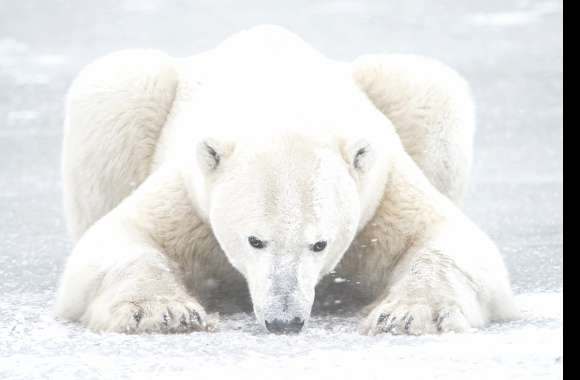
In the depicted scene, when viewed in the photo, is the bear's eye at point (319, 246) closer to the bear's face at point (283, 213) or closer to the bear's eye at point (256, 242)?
the bear's face at point (283, 213)

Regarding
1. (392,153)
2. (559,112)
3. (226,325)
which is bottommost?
(559,112)

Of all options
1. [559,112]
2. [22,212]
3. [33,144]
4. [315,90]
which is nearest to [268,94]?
[315,90]

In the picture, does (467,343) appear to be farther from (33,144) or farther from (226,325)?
(33,144)

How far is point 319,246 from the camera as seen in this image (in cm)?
385

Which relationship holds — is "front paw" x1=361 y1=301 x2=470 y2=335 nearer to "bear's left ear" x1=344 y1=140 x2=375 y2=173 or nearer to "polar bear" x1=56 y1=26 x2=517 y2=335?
"polar bear" x1=56 y1=26 x2=517 y2=335

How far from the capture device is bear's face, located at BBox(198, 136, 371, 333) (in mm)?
3719

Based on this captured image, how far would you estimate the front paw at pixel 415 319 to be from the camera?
382cm

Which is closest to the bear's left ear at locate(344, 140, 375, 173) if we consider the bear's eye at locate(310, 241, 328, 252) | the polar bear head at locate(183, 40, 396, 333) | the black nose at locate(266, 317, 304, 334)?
the polar bear head at locate(183, 40, 396, 333)

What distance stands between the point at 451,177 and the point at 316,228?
1.84 meters

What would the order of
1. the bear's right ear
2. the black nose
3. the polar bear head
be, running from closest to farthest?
the black nose
the polar bear head
the bear's right ear

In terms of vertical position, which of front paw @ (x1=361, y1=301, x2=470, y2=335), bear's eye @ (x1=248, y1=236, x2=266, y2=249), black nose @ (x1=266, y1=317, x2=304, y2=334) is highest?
bear's eye @ (x1=248, y1=236, x2=266, y2=249)

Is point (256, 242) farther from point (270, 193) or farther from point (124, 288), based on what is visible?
point (124, 288)

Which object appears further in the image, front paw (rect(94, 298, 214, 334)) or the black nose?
front paw (rect(94, 298, 214, 334))

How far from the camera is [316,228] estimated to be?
3.79m
